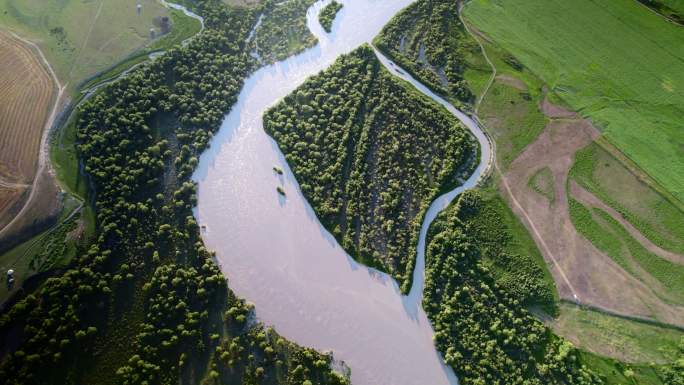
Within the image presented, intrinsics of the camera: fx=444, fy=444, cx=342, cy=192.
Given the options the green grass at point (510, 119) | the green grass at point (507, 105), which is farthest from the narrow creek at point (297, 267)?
the green grass at point (507, 105)

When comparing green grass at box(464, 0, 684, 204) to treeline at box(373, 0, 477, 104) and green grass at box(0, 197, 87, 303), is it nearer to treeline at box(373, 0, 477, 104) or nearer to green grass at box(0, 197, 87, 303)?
treeline at box(373, 0, 477, 104)

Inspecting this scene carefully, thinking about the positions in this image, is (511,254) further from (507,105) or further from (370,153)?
(507,105)

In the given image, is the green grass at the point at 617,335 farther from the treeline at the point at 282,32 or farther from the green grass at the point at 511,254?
the treeline at the point at 282,32

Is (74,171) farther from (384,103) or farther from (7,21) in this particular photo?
(384,103)

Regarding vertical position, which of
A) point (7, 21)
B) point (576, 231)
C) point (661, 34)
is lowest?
point (7, 21)

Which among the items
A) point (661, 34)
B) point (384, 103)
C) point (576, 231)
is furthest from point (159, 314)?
point (661, 34)

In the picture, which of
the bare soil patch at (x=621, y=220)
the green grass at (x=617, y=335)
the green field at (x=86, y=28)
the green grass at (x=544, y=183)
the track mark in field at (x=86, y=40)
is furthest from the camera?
the green field at (x=86, y=28)
